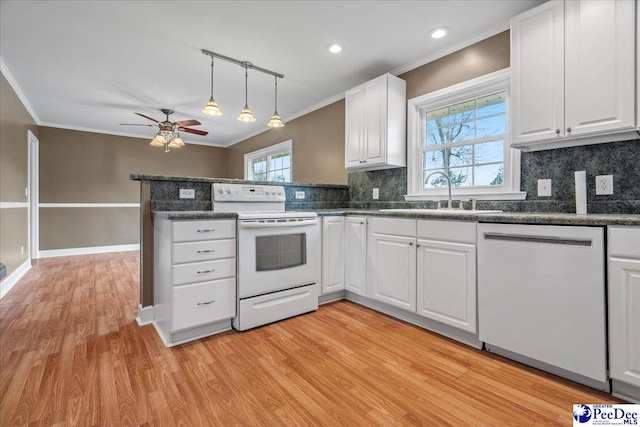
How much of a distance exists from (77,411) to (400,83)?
3.44 meters

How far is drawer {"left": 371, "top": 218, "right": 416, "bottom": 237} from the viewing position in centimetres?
235

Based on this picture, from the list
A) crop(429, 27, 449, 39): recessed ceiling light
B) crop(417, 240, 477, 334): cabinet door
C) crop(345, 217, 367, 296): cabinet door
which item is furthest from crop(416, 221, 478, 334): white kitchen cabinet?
crop(429, 27, 449, 39): recessed ceiling light

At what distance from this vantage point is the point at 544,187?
2203 millimetres

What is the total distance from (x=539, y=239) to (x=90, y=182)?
718cm

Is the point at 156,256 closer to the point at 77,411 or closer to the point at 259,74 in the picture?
the point at 77,411

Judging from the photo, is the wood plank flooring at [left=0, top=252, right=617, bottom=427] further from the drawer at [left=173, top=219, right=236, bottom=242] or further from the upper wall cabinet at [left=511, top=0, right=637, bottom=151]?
the upper wall cabinet at [left=511, top=0, right=637, bottom=151]

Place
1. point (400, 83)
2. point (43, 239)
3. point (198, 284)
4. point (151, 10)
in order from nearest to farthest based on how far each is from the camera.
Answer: point (198, 284) → point (151, 10) → point (400, 83) → point (43, 239)

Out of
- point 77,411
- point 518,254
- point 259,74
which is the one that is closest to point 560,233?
point 518,254

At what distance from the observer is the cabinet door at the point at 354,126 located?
3273mm

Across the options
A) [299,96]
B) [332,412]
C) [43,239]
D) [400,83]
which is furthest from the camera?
[43,239]

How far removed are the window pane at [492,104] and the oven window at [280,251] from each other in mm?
1919

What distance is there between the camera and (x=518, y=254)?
1771 millimetres

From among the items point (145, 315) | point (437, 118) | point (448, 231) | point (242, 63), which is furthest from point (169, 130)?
point (448, 231)

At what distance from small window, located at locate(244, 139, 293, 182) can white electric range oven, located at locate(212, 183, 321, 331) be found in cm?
255
